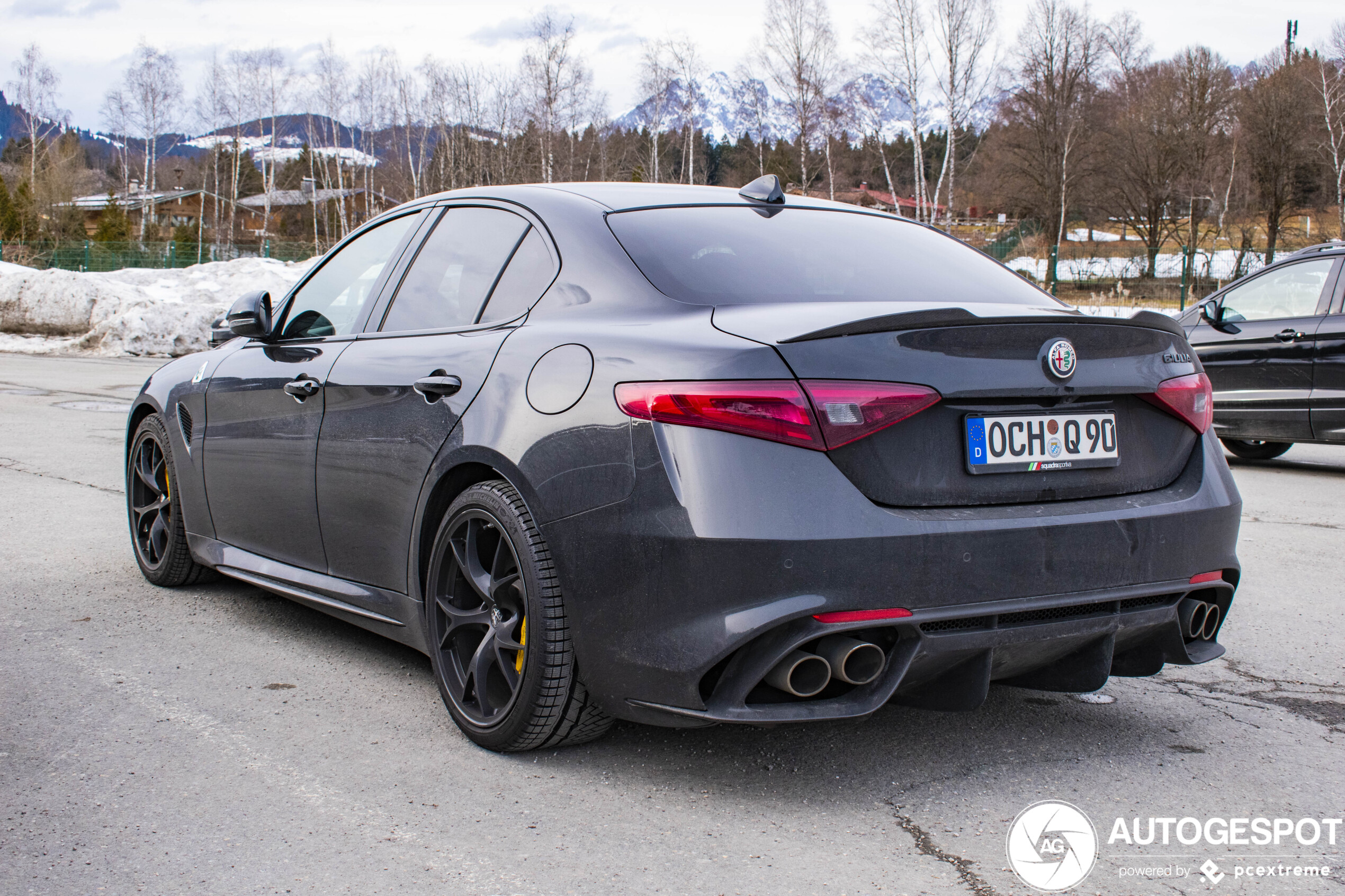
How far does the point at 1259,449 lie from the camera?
1013cm

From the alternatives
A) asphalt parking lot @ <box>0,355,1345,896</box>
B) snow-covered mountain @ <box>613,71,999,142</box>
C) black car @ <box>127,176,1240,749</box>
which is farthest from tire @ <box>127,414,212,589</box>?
snow-covered mountain @ <box>613,71,999,142</box>

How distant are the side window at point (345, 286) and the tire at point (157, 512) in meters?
0.99

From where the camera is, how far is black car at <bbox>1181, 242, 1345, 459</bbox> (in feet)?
28.5

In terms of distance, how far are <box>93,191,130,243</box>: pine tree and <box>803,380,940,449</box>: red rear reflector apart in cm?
4927

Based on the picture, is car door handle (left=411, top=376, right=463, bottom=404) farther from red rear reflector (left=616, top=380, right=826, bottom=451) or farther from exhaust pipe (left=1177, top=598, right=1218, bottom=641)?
exhaust pipe (left=1177, top=598, right=1218, bottom=641)

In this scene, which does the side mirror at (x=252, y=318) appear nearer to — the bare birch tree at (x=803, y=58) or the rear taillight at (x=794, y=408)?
the rear taillight at (x=794, y=408)

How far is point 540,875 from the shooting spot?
2.36 metres

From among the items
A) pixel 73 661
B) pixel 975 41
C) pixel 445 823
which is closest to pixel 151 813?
pixel 445 823

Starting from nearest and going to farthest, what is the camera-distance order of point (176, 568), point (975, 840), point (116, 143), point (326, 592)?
point (975, 840) < point (326, 592) < point (176, 568) < point (116, 143)

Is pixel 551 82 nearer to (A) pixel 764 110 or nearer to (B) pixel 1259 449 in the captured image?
(A) pixel 764 110

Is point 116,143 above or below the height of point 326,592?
above

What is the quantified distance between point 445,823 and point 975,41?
43.6m

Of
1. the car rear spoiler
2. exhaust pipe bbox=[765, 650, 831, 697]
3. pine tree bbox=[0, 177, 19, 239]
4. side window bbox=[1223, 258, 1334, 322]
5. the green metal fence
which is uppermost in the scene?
pine tree bbox=[0, 177, 19, 239]

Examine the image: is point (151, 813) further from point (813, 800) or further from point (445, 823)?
point (813, 800)
